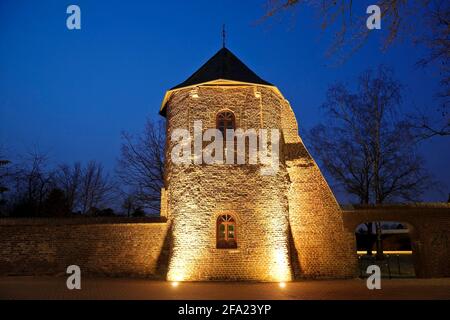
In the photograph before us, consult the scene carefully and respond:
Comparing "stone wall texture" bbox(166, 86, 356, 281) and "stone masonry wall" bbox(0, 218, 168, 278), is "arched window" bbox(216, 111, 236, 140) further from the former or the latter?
"stone masonry wall" bbox(0, 218, 168, 278)

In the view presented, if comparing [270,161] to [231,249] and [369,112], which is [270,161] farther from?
[369,112]

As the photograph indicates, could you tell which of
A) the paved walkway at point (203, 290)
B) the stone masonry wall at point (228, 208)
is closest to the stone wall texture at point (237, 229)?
the stone masonry wall at point (228, 208)

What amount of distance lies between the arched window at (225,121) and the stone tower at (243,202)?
4 centimetres

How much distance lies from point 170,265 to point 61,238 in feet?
13.8

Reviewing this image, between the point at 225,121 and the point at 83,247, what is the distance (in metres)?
6.95

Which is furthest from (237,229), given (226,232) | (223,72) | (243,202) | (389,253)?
(389,253)

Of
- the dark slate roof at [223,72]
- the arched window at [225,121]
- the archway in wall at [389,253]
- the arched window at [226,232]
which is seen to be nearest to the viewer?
the arched window at [226,232]

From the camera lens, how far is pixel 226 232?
12.8 meters

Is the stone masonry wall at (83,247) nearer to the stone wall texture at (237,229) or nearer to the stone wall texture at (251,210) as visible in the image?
the stone wall texture at (237,229)

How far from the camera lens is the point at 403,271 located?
17797 millimetres

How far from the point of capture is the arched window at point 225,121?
13.6m

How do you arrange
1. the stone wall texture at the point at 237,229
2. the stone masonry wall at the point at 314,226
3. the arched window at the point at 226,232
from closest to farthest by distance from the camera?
1. the stone wall texture at the point at 237,229
2. the arched window at the point at 226,232
3. the stone masonry wall at the point at 314,226

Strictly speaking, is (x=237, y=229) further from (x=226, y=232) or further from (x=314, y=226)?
(x=314, y=226)

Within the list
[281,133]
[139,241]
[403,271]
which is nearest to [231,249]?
[139,241]
